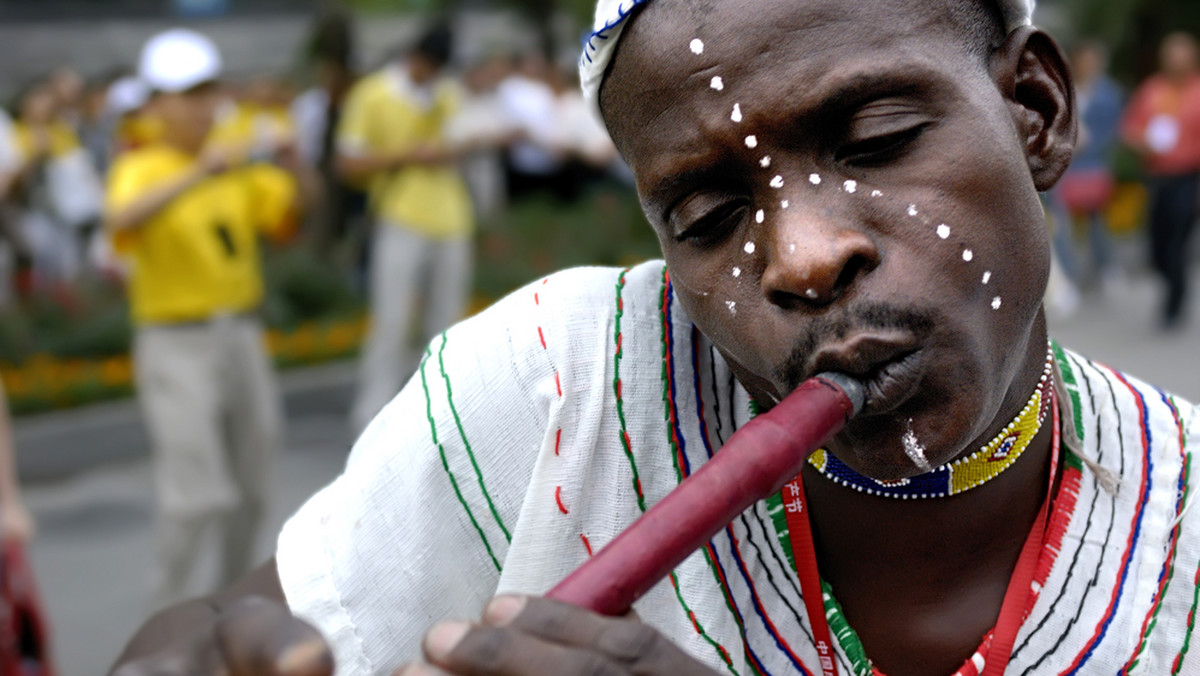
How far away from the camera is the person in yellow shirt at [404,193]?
7.38 meters

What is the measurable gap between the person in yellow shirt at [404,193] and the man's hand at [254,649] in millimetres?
6302

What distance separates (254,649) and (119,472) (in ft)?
23.7

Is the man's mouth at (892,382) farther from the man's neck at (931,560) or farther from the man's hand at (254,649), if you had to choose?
the man's hand at (254,649)

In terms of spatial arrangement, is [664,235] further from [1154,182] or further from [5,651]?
[1154,182]

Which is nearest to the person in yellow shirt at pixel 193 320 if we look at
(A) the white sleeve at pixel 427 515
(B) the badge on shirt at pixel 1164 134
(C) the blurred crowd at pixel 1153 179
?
(A) the white sleeve at pixel 427 515

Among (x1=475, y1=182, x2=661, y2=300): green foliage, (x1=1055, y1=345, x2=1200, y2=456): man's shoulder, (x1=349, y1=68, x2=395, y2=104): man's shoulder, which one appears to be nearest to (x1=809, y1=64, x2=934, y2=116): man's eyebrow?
(x1=1055, y1=345, x2=1200, y2=456): man's shoulder

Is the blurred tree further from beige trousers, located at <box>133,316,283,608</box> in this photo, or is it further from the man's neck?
the man's neck

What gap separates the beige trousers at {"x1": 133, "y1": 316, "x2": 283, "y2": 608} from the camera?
15.5 ft

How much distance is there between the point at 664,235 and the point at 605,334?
0.19 metres

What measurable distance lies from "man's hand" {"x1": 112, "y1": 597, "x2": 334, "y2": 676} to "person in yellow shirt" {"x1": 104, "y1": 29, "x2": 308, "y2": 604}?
387cm

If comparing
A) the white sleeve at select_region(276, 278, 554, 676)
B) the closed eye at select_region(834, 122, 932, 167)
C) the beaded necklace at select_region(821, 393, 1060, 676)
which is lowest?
the beaded necklace at select_region(821, 393, 1060, 676)

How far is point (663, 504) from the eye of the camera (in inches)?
43.6

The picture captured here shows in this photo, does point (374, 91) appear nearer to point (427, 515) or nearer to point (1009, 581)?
point (427, 515)

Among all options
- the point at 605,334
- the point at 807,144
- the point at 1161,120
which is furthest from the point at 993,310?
the point at 1161,120
